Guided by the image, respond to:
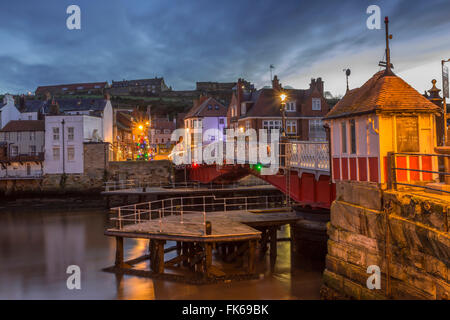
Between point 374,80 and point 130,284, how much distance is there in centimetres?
1303

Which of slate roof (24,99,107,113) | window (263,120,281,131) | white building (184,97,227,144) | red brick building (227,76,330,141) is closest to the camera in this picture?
window (263,120,281,131)

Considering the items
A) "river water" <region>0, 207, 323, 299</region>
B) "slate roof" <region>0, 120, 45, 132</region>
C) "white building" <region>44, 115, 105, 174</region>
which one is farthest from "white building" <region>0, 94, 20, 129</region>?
"river water" <region>0, 207, 323, 299</region>

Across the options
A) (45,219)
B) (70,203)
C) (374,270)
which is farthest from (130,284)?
(70,203)

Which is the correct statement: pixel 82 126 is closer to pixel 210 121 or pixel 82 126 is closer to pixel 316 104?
pixel 210 121

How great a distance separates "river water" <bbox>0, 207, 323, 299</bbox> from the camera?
16578mm

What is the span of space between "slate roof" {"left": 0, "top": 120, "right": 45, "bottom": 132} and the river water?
2418cm

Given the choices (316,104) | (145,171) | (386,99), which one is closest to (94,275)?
(386,99)

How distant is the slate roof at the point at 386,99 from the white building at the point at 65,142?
141ft

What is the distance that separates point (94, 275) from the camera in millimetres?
19766

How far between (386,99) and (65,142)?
4623cm

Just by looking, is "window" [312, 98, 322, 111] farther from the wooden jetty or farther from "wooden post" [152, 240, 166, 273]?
"wooden post" [152, 240, 166, 273]

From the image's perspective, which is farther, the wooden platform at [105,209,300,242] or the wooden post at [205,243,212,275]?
the wooden platform at [105,209,300,242]
